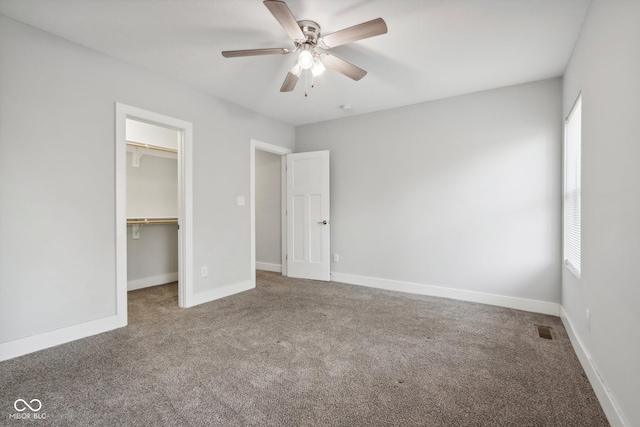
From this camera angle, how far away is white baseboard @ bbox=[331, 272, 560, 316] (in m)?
3.27

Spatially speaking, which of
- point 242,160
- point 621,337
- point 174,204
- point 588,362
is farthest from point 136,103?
point 588,362

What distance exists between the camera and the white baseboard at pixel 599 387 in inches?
58.5

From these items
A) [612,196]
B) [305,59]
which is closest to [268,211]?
[305,59]

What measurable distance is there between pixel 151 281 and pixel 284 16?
4028mm

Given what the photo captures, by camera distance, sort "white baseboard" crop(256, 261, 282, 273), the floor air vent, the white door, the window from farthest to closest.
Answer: "white baseboard" crop(256, 261, 282, 273)
the white door
the floor air vent
the window

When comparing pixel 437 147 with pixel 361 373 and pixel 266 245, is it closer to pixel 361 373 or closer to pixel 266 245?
pixel 361 373

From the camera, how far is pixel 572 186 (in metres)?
2.76

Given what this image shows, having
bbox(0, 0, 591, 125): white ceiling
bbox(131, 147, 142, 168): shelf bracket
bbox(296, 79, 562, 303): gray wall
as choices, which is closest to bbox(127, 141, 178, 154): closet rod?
bbox(131, 147, 142, 168): shelf bracket

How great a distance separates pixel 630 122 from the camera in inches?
54.7

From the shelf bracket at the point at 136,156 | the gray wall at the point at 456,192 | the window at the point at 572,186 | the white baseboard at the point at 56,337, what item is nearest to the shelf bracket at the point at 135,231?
the shelf bracket at the point at 136,156

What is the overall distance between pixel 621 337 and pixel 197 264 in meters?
3.57

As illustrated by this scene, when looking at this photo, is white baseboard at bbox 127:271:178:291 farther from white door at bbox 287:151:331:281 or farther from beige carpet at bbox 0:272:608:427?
white door at bbox 287:151:331:281

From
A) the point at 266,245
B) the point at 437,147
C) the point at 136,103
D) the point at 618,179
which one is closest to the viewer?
the point at 618,179

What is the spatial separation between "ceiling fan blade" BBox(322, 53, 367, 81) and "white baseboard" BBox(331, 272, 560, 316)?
109 inches
